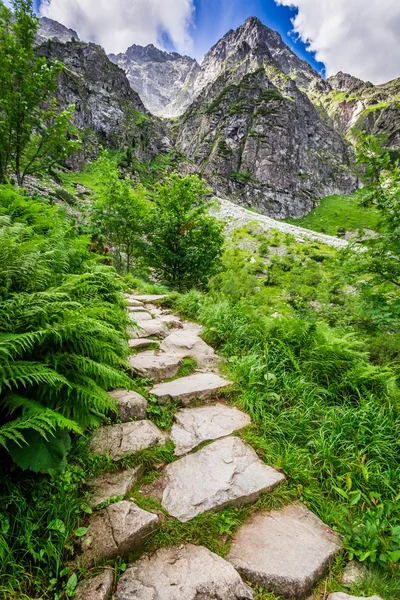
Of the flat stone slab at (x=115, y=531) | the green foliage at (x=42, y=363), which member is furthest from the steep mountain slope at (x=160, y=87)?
the flat stone slab at (x=115, y=531)

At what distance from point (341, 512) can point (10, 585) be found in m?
2.34

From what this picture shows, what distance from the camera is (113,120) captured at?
5619 centimetres

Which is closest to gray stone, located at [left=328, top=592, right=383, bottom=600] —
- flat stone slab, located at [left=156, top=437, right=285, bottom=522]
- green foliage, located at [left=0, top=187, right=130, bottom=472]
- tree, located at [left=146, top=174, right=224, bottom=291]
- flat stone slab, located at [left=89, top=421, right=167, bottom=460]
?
flat stone slab, located at [left=156, top=437, right=285, bottom=522]

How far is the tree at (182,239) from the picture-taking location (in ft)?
37.9

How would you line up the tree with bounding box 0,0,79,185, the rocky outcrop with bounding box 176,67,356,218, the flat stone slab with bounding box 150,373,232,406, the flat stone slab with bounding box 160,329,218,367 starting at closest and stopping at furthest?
the flat stone slab with bounding box 150,373,232,406 → the flat stone slab with bounding box 160,329,218,367 → the tree with bounding box 0,0,79,185 → the rocky outcrop with bounding box 176,67,356,218

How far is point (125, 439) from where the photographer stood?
2.62 m

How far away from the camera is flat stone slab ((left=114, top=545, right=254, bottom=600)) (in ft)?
5.30

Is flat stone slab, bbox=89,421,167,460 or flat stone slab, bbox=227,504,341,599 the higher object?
flat stone slab, bbox=89,421,167,460

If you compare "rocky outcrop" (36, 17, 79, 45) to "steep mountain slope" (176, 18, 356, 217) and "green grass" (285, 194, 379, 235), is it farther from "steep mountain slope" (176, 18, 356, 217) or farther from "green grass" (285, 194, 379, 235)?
"green grass" (285, 194, 379, 235)

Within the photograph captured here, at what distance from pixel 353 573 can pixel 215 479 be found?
1.10 metres

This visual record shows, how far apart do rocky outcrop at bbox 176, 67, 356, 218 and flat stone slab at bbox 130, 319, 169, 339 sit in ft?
229

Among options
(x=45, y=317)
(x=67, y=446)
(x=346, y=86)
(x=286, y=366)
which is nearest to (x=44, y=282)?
(x=45, y=317)

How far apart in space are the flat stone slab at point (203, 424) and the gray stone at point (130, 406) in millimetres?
391

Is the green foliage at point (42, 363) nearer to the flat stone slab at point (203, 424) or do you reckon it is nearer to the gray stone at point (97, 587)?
the gray stone at point (97, 587)
